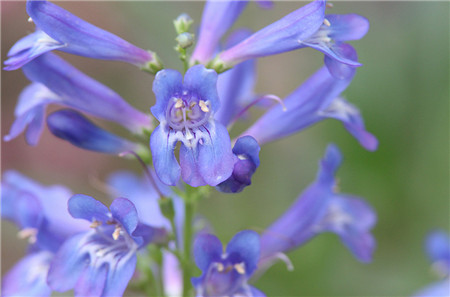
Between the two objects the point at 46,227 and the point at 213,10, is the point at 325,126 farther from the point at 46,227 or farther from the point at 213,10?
the point at 46,227

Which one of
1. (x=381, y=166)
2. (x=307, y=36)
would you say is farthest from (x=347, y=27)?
(x=381, y=166)

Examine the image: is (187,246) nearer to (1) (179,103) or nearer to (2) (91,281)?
(2) (91,281)

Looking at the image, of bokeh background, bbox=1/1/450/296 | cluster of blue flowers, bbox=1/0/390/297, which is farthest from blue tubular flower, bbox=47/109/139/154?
bokeh background, bbox=1/1/450/296

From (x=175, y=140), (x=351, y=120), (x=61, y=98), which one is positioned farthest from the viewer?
(x=351, y=120)

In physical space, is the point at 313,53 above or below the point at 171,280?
above

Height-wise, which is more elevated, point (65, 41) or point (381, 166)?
point (381, 166)

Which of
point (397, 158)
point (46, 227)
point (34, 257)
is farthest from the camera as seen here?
point (397, 158)

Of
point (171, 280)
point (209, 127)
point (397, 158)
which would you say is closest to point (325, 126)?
point (397, 158)
